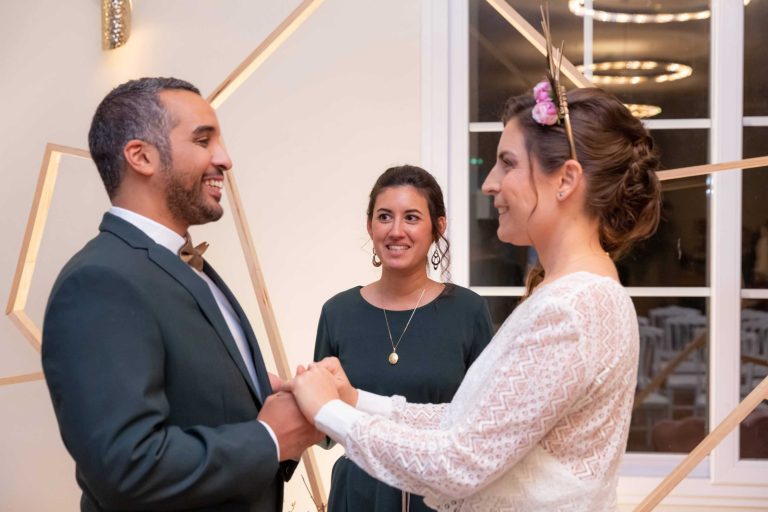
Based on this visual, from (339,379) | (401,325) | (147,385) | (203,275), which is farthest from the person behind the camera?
(401,325)

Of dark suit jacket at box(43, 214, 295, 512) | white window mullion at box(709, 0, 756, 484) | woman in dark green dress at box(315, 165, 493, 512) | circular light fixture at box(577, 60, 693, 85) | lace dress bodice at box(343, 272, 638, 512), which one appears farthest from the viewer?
circular light fixture at box(577, 60, 693, 85)

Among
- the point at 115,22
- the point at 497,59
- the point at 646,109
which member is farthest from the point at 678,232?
the point at 115,22

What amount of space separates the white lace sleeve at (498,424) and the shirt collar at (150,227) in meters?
0.44

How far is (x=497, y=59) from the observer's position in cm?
331

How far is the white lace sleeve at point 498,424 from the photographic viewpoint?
4.39 feet

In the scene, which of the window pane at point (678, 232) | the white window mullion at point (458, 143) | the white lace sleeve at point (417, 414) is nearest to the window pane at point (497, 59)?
the white window mullion at point (458, 143)

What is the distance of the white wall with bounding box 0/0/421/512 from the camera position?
10.7 ft

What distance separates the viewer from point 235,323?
1.59 m

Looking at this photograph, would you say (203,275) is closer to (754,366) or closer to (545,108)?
(545,108)

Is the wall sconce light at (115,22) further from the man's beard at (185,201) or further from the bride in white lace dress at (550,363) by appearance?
the bride in white lace dress at (550,363)

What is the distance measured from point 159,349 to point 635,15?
248cm

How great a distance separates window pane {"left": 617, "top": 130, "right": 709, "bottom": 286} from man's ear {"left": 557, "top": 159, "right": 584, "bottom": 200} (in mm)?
1805

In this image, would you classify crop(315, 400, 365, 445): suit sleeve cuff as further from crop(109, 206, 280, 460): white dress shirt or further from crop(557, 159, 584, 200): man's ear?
crop(557, 159, 584, 200): man's ear

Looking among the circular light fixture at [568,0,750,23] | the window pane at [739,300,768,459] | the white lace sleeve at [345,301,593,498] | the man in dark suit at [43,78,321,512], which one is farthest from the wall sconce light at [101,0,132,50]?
the window pane at [739,300,768,459]
